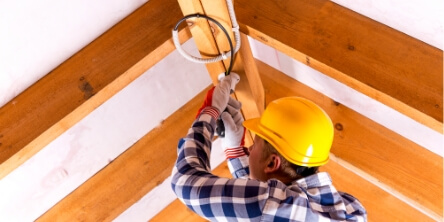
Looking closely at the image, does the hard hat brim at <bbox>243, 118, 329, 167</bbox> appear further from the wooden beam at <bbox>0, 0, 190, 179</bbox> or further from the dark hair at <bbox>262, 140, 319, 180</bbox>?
the wooden beam at <bbox>0, 0, 190, 179</bbox>

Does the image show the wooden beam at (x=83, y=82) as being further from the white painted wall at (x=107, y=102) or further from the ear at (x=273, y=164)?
the ear at (x=273, y=164)

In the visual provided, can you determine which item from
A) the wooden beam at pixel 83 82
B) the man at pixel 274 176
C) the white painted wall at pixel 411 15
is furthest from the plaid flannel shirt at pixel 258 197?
the white painted wall at pixel 411 15

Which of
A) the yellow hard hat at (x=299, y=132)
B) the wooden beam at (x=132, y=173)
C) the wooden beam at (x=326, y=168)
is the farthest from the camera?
the wooden beam at (x=132, y=173)

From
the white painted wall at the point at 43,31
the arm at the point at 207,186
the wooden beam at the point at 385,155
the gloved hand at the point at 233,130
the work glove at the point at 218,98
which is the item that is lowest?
the wooden beam at the point at 385,155

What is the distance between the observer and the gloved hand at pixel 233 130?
186 cm

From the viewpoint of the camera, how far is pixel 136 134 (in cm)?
247

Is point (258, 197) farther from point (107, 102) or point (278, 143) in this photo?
point (107, 102)

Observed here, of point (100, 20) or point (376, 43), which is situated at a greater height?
point (100, 20)

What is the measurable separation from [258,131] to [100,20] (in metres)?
0.66

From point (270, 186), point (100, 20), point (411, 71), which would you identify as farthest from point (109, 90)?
point (411, 71)

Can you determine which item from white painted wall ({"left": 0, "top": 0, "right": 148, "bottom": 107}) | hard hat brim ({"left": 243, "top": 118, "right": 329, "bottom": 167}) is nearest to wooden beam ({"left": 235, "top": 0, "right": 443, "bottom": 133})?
hard hat brim ({"left": 243, "top": 118, "right": 329, "bottom": 167})

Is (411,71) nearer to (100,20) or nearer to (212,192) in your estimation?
(212,192)

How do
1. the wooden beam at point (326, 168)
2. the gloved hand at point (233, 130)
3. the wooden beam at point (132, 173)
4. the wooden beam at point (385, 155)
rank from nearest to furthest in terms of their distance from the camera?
1. the gloved hand at point (233, 130)
2. the wooden beam at point (385, 155)
3. the wooden beam at point (326, 168)
4. the wooden beam at point (132, 173)

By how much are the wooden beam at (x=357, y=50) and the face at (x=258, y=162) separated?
31 centimetres
